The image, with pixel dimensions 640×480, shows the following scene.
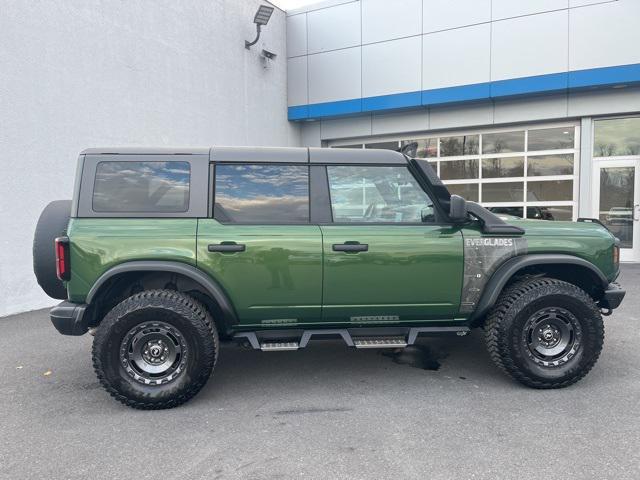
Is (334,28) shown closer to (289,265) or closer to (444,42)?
(444,42)

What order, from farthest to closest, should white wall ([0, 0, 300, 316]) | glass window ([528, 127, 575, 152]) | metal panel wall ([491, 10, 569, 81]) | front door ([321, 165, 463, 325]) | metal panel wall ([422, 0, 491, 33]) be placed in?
glass window ([528, 127, 575, 152]) → metal panel wall ([422, 0, 491, 33]) → metal panel wall ([491, 10, 569, 81]) → white wall ([0, 0, 300, 316]) → front door ([321, 165, 463, 325])

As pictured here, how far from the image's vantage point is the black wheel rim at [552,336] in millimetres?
3674

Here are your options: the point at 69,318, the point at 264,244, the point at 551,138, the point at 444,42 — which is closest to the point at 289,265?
the point at 264,244

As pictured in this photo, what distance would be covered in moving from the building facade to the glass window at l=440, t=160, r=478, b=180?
0.03 meters

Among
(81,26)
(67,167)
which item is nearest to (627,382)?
(67,167)

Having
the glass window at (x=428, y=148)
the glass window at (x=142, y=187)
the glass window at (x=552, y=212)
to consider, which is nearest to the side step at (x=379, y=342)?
the glass window at (x=142, y=187)

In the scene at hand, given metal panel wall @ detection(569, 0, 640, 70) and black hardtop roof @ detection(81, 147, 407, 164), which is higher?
metal panel wall @ detection(569, 0, 640, 70)

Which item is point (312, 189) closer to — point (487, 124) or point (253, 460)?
point (253, 460)

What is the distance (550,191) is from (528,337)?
803 cm

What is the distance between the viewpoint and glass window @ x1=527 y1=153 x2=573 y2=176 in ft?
34.1

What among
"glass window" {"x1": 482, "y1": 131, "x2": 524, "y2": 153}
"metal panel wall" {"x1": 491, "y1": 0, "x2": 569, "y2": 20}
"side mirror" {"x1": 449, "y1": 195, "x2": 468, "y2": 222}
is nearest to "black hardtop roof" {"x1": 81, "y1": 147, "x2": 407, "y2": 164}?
"side mirror" {"x1": 449, "y1": 195, "x2": 468, "y2": 222}

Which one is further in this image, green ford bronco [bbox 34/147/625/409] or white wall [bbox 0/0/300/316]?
white wall [bbox 0/0/300/316]

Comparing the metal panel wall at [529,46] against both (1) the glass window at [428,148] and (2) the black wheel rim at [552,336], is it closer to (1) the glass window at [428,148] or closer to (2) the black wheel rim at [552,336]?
(1) the glass window at [428,148]

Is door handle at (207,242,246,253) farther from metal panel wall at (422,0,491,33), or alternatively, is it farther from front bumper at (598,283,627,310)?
metal panel wall at (422,0,491,33)
